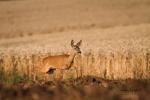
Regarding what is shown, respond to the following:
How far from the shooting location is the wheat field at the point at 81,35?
41.7 feet

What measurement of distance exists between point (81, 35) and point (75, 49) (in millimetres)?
13563

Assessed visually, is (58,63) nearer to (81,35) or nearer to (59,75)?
(59,75)

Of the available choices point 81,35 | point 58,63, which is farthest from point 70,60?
point 81,35

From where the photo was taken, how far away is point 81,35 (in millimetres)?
28625

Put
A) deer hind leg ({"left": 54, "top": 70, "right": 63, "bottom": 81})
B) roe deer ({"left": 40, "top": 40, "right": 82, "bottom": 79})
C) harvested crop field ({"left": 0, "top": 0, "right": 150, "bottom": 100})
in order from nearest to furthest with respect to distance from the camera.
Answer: harvested crop field ({"left": 0, "top": 0, "right": 150, "bottom": 100})
deer hind leg ({"left": 54, "top": 70, "right": 63, "bottom": 81})
roe deer ({"left": 40, "top": 40, "right": 82, "bottom": 79})

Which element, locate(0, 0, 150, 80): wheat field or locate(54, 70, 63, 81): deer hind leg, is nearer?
locate(54, 70, 63, 81): deer hind leg

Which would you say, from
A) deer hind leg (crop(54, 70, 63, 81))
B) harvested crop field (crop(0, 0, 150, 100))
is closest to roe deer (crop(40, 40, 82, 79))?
harvested crop field (crop(0, 0, 150, 100))

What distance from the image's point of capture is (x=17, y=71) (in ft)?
41.7

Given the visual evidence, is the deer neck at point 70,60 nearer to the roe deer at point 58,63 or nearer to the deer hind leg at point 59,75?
the roe deer at point 58,63

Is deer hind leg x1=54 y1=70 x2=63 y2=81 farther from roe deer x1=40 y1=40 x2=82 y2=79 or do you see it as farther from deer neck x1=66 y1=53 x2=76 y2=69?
deer neck x1=66 y1=53 x2=76 y2=69

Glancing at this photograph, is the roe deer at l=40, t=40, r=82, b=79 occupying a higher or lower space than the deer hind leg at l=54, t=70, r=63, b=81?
higher

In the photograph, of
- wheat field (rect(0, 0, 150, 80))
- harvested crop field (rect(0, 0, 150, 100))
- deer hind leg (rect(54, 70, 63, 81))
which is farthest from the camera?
wheat field (rect(0, 0, 150, 80))

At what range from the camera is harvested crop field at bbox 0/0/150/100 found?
3168 mm

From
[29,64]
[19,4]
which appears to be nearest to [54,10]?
[19,4]
